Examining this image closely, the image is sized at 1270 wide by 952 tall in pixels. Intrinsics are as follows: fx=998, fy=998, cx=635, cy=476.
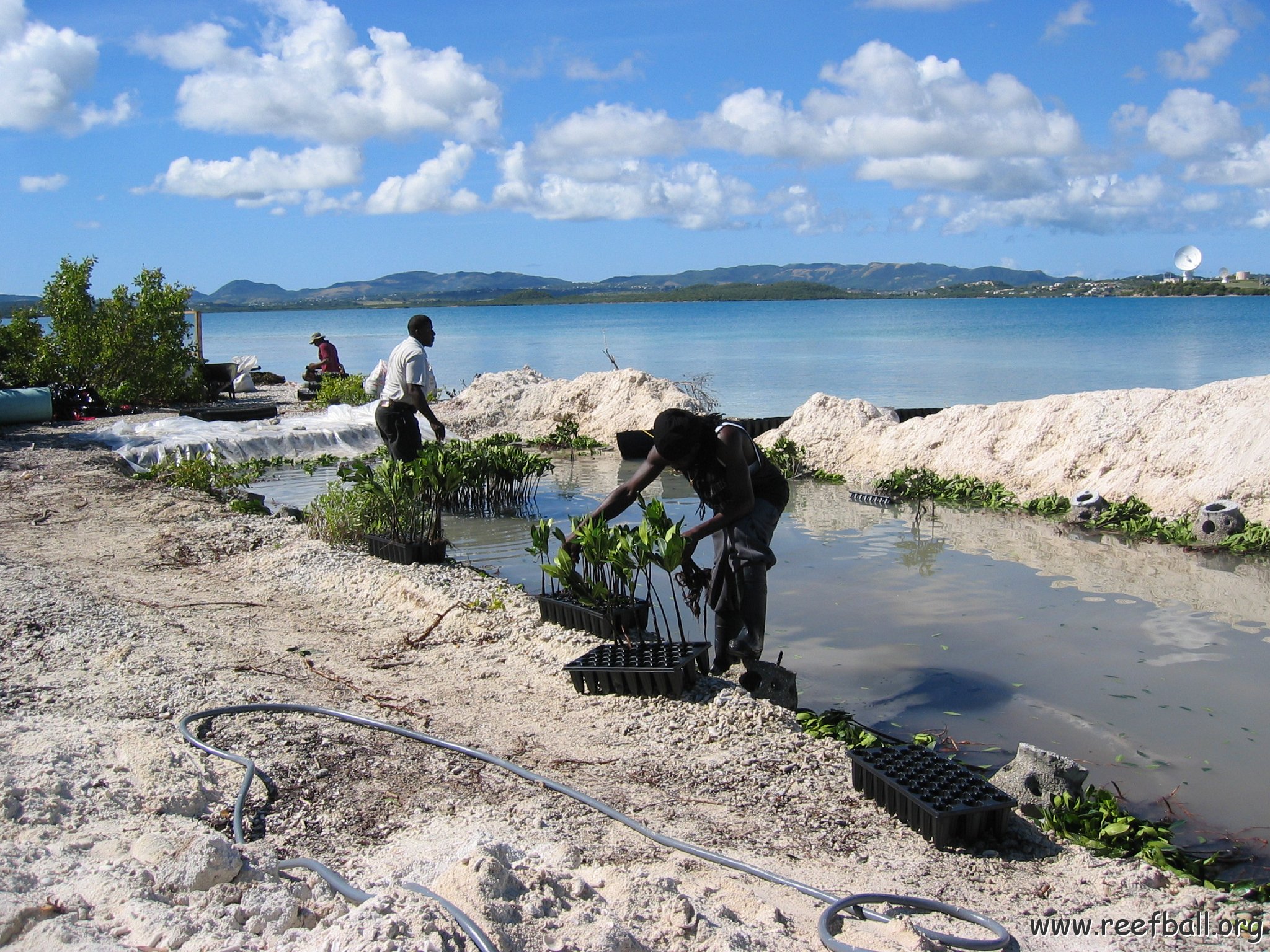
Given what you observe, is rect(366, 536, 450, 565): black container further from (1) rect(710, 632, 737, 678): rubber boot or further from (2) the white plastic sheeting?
(2) the white plastic sheeting

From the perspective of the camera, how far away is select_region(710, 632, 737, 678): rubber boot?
18.2 ft

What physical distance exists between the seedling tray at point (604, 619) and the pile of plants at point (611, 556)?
45mm

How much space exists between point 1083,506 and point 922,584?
3326 millimetres

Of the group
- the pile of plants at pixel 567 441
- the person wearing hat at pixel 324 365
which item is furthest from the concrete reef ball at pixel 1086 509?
the person wearing hat at pixel 324 365

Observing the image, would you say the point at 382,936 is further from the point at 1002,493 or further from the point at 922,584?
the point at 1002,493

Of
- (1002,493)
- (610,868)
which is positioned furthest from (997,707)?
(1002,493)

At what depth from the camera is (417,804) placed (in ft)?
13.0

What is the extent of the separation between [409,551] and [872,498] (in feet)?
19.7

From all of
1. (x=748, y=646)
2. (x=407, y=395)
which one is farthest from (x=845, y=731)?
(x=407, y=395)

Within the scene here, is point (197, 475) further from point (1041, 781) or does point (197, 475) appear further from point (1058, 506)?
point (1041, 781)

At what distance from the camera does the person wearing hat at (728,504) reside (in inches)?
201

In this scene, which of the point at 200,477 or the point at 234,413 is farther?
the point at 234,413

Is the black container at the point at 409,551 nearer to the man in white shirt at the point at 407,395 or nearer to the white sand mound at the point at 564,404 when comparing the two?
the man in white shirt at the point at 407,395

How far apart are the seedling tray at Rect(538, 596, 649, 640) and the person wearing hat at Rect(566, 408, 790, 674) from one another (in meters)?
0.63
